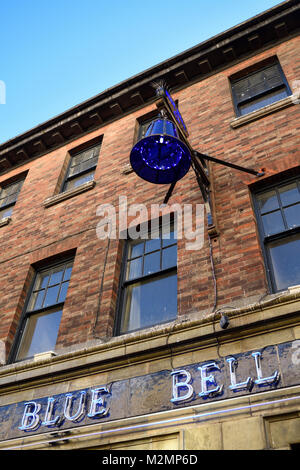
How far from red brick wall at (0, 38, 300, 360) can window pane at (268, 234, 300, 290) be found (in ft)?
1.06

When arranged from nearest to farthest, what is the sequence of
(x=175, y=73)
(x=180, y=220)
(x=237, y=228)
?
(x=237, y=228) < (x=180, y=220) < (x=175, y=73)

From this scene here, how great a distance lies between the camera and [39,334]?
775 cm

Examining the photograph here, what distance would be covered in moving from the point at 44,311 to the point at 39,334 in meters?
0.47

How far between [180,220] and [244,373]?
3.24m

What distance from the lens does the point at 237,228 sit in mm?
6523

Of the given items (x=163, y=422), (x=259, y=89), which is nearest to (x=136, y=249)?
(x=163, y=422)

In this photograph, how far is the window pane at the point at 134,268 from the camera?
7.40 m

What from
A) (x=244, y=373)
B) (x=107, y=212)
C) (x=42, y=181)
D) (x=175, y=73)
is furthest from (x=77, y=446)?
(x=175, y=73)

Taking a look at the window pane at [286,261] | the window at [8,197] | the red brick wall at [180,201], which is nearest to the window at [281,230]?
the window pane at [286,261]

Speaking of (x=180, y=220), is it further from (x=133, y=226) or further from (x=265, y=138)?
(x=265, y=138)

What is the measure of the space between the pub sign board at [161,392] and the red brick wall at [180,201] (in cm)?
97

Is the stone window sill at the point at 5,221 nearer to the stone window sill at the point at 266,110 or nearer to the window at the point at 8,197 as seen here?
the window at the point at 8,197

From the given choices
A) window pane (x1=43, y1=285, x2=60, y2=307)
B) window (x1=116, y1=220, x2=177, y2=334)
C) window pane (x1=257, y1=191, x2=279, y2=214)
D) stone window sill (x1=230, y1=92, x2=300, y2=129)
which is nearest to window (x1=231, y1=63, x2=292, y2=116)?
stone window sill (x1=230, y1=92, x2=300, y2=129)

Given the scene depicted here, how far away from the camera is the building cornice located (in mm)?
9648
